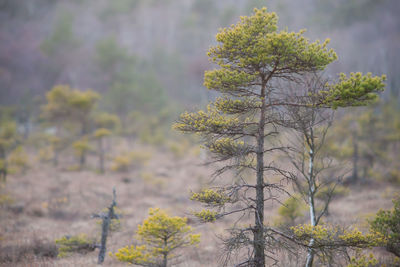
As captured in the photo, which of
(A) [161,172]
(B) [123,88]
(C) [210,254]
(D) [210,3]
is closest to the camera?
(C) [210,254]

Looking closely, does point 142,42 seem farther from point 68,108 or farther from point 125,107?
point 68,108

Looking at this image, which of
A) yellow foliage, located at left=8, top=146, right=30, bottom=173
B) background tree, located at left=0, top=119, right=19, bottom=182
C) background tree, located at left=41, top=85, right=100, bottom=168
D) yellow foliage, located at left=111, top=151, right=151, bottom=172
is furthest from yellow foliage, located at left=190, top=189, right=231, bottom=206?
yellow foliage, located at left=8, top=146, right=30, bottom=173

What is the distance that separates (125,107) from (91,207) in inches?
826

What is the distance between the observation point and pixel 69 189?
61.8 ft

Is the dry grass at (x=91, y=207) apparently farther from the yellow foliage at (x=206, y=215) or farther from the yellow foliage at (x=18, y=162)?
the yellow foliage at (x=18, y=162)

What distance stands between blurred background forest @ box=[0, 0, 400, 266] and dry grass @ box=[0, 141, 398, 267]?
0.11m

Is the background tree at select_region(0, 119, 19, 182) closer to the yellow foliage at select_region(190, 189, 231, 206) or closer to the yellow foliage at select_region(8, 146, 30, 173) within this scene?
the yellow foliage at select_region(8, 146, 30, 173)

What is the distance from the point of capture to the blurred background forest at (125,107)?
16.2 meters

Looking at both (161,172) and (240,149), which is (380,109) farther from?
(240,149)

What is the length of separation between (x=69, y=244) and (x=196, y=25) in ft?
187

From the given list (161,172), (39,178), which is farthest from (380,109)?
(39,178)

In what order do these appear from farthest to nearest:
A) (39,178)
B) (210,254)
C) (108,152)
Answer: (108,152) → (39,178) → (210,254)

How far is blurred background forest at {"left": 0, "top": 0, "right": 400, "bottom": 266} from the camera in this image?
1617cm

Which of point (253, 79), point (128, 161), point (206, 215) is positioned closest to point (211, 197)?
point (206, 215)
